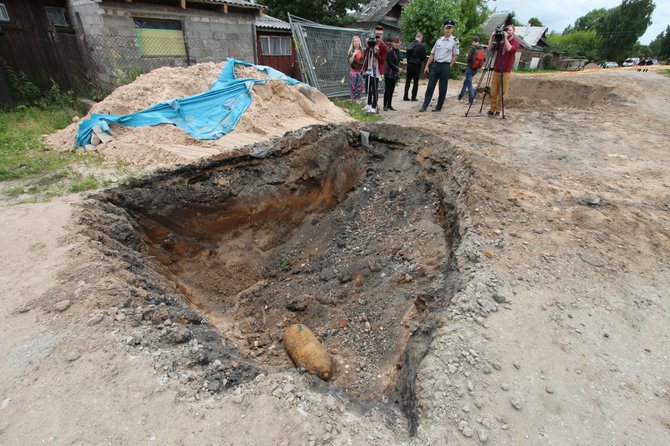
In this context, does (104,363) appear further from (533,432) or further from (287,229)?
(287,229)

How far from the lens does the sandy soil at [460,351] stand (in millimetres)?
2066

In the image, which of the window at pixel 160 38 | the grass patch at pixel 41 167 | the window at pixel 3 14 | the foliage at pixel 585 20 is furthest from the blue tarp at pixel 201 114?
the foliage at pixel 585 20

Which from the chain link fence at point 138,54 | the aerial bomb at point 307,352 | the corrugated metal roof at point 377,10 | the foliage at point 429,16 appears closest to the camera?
the aerial bomb at point 307,352

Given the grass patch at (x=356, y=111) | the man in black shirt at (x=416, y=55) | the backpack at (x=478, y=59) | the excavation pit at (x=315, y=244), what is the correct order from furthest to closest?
the backpack at (x=478, y=59) → the man in black shirt at (x=416, y=55) → the grass patch at (x=356, y=111) → the excavation pit at (x=315, y=244)

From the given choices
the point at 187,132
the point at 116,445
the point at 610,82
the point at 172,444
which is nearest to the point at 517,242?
the point at 172,444

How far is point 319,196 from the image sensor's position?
244 inches

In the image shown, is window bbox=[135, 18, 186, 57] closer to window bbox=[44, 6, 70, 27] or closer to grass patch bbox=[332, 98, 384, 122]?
window bbox=[44, 6, 70, 27]

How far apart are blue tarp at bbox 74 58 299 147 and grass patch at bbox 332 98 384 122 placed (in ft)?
7.39

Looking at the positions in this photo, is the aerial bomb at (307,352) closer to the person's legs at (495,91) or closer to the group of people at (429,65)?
the group of people at (429,65)

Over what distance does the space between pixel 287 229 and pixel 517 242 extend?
3.55 metres

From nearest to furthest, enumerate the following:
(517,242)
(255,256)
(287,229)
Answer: (517,242)
(255,256)
(287,229)

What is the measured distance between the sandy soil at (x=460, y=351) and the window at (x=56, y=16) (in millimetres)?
6901

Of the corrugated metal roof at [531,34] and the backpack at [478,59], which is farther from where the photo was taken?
the corrugated metal roof at [531,34]

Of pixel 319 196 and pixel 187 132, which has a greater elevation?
pixel 187 132
